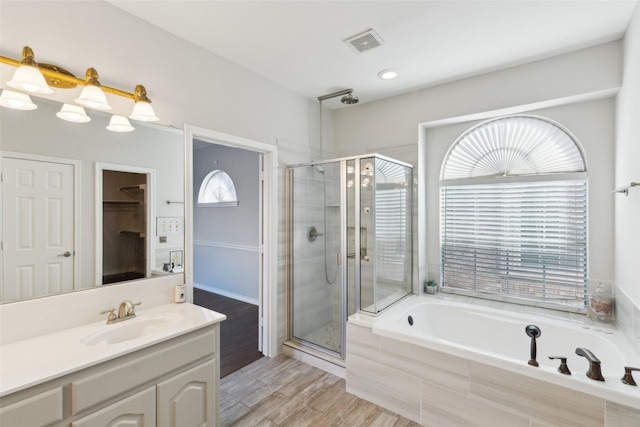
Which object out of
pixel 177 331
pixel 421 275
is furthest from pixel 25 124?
pixel 421 275

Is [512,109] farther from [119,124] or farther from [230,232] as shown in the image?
[230,232]

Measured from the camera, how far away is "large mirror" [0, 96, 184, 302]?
1.52 m

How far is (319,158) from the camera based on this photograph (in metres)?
3.58

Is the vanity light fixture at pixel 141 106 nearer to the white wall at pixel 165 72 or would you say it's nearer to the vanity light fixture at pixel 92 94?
the white wall at pixel 165 72

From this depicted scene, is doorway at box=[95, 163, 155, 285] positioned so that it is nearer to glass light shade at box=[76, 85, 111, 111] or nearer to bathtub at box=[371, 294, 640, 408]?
glass light shade at box=[76, 85, 111, 111]

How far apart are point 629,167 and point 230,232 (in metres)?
4.75

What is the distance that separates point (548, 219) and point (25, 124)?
3.83m

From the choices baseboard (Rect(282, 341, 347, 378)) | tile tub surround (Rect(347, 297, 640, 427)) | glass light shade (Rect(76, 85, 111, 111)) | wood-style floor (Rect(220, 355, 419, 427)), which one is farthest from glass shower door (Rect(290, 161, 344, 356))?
glass light shade (Rect(76, 85, 111, 111))

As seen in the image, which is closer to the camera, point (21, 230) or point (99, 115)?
point (21, 230)

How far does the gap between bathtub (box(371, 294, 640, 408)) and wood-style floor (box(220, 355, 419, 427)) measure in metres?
0.59

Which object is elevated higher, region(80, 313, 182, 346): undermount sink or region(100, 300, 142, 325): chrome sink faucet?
region(100, 300, 142, 325): chrome sink faucet

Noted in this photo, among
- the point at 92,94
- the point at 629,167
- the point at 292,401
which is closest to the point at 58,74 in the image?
the point at 92,94

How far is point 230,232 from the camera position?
5023 millimetres

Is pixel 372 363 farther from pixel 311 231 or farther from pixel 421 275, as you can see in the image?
pixel 311 231
